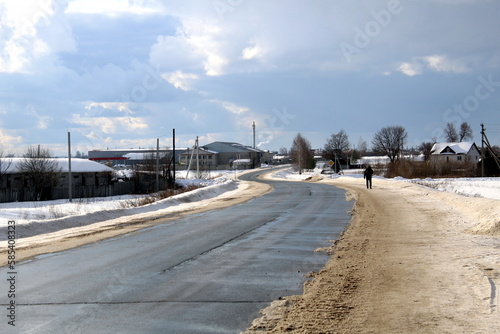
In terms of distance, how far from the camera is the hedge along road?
19.5 feet

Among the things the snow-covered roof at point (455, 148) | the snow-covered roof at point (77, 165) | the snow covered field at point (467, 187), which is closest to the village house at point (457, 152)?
the snow-covered roof at point (455, 148)

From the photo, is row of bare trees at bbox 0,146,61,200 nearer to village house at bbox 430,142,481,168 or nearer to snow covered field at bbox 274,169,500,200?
snow covered field at bbox 274,169,500,200

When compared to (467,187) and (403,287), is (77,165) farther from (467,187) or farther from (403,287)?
(403,287)

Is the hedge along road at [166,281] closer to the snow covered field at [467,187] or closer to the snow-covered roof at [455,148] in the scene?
the snow covered field at [467,187]

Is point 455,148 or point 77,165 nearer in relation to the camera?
point 77,165

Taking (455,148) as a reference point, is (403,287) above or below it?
below

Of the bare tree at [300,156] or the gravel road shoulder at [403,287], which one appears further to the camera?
the bare tree at [300,156]

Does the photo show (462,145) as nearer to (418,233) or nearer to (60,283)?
(418,233)

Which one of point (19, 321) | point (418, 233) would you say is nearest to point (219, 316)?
point (19, 321)

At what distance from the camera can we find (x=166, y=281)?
8031mm

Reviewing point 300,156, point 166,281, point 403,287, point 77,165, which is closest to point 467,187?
point 403,287

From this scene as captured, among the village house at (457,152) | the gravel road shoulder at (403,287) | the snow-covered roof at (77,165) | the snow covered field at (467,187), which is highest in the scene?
the village house at (457,152)

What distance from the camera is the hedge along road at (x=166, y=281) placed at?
5.95 meters

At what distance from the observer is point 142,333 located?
5.47m
